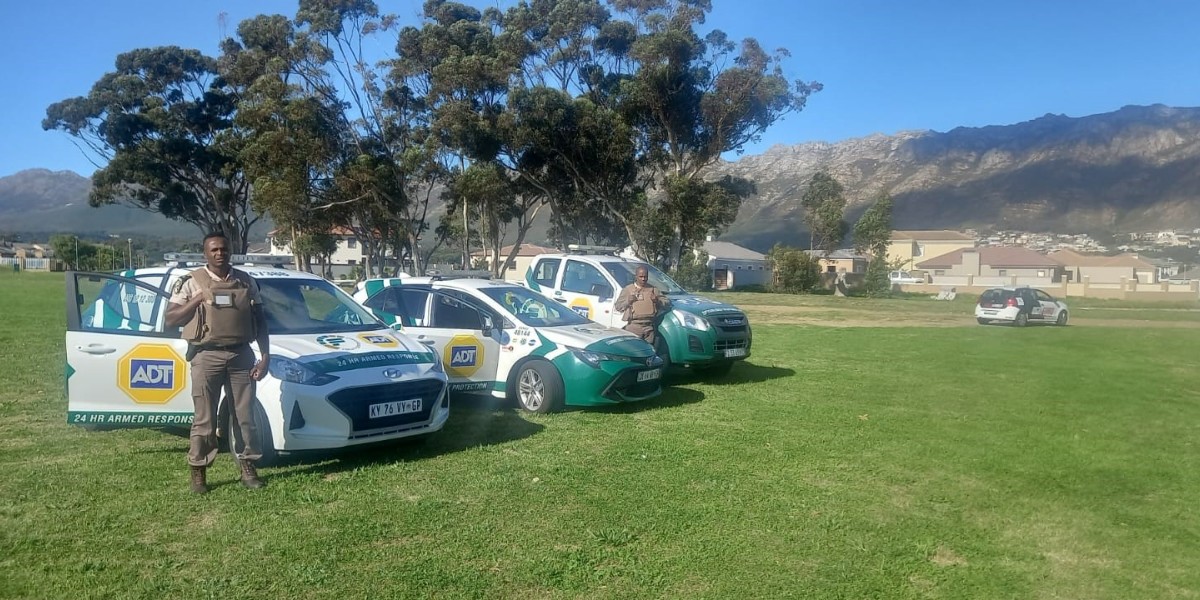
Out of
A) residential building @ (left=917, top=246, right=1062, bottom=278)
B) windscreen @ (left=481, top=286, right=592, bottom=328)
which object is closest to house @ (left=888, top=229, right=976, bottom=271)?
residential building @ (left=917, top=246, right=1062, bottom=278)

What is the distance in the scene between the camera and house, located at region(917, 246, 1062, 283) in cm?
7744

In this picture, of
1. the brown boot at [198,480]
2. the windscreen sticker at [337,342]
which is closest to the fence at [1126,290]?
the windscreen sticker at [337,342]

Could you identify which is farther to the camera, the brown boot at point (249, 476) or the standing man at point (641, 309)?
the standing man at point (641, 309)

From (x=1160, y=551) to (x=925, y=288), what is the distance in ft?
210

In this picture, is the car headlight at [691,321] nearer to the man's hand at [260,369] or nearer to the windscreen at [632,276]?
the windscreen at [632,276]

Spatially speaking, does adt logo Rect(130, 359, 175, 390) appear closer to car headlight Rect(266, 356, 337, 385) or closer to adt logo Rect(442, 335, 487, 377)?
car headlight Rect(266, 356, 337, 385)

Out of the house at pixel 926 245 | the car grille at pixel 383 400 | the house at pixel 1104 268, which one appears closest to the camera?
the car grille at pixel 383 400

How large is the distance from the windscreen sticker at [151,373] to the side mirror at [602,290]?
6.10 metres

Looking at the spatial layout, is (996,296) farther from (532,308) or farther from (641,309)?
(532,308)

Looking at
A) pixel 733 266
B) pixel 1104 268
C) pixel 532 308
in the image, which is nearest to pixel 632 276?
pixel 532 308

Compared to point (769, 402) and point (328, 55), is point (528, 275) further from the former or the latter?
point (328, 55)

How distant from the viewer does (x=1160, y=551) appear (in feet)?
16.6

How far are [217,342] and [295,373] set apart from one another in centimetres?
77

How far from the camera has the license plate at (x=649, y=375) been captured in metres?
9.17
